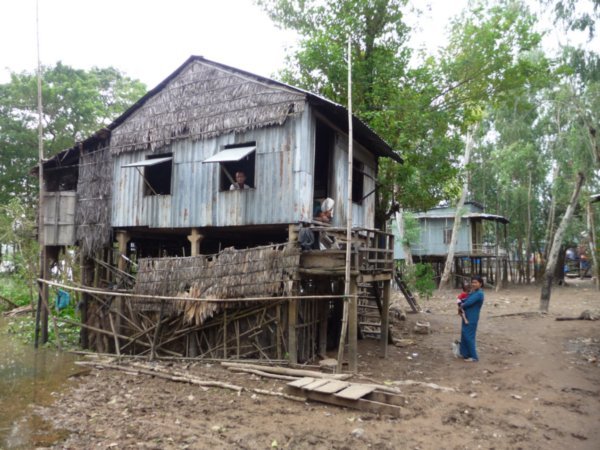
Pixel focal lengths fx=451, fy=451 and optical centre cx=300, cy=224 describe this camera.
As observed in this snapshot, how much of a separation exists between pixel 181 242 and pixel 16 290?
11.8 meters

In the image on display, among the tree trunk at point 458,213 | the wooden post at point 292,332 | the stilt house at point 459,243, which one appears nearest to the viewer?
the wooden post at point 292,332

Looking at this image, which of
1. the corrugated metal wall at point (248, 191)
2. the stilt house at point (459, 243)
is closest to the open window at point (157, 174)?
the corrugated metal wall at point (248, 191)

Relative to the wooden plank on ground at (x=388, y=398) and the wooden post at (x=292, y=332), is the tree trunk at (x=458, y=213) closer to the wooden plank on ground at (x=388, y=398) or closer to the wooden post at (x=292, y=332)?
the wooden post at (x=292, y=332)

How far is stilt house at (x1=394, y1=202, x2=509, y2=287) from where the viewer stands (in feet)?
93.6

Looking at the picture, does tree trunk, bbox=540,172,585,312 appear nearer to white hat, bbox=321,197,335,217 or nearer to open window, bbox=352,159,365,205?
open window, bbox=352,159,365,205

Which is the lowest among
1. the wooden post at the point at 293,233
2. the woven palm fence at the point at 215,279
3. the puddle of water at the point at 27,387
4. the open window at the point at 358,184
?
the puddle of water at the point at 27,387

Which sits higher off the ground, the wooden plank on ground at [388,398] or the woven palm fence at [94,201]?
the woven palm fence at [94,201]

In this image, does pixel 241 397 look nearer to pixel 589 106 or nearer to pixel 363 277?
pixel 363 277

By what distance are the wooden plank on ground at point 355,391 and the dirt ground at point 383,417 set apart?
232 millimetres

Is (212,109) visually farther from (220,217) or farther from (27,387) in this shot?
(27,387)

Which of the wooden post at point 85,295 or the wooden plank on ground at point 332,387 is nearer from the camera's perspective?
the wooden plank on ground at point 332,387

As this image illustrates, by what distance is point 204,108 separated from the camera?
1133 cm

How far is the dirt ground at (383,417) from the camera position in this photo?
5855 millimetres

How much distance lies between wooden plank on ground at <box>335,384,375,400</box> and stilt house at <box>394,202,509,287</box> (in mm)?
22224
